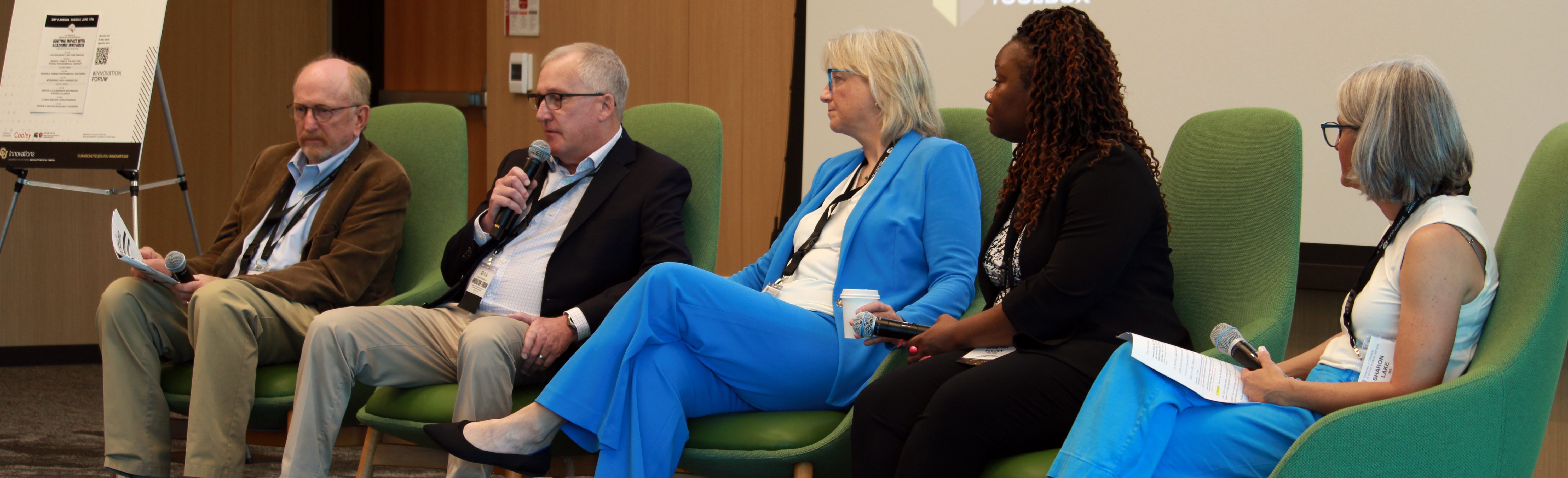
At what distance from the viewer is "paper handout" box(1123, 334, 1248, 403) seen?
1.41 metres

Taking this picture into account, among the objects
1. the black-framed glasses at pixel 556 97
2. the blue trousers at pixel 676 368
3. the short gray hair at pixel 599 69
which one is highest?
the short gray hair at pixel 599 69

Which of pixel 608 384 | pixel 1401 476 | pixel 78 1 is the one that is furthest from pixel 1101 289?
pixel 78 1

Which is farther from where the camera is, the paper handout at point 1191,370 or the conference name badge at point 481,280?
the conference name badge at point 481,280

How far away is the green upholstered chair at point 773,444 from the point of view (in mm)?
1791

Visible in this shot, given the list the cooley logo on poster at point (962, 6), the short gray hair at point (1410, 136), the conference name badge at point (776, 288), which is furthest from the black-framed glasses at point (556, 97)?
the short gray hair at point (1410, 136)

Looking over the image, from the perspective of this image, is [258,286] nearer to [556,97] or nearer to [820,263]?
[556,97]

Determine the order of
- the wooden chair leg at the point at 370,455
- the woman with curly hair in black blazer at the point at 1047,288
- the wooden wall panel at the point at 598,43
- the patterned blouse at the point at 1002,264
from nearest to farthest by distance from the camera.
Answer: the woman with curly hair in black blazer at the point at 1047,288
the patterned blouse at the point at 1002,264
the wooden chair leg at the point at 370,455
the wooden wall panel at the point at 598,43

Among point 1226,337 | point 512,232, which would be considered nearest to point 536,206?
point 512,232

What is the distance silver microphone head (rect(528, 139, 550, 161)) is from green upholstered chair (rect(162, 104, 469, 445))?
426mm

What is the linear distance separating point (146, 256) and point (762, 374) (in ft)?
5.43

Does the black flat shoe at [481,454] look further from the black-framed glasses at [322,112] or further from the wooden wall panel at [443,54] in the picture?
the wooden wall panel at [443,54]

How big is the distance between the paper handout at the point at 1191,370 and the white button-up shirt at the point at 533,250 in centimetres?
137

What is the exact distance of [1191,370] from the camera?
4.71 feet

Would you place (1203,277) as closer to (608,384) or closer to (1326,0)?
(608,384)
